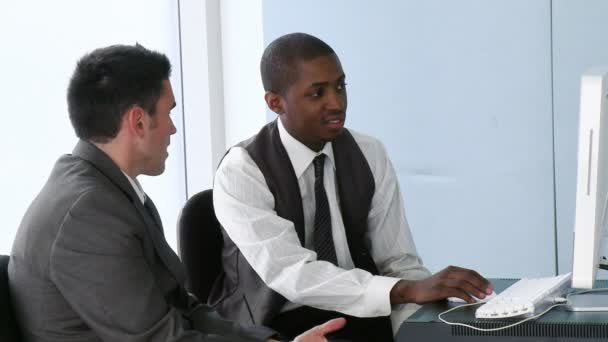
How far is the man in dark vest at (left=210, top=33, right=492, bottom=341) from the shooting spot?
2256 mm

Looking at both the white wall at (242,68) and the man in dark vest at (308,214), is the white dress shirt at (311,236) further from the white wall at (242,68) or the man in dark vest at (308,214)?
the white wall at (242,68)

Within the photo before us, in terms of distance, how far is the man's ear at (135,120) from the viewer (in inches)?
77.9

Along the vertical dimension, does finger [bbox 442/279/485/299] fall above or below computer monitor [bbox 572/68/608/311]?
below

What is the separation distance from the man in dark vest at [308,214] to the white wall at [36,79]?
107 centimetres

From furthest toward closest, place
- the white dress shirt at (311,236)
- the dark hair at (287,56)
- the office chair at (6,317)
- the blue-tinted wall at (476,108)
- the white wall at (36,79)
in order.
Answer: the blue-tinted wall at (476,108), the white wall at (36,79), the dark hair at (287,56), the white dress shirt at (311,236), the office chair at (6,317)

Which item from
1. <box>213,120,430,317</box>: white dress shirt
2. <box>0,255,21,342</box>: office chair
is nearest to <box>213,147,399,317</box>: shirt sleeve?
<box>213,120,430,317</box>: white dress shirt

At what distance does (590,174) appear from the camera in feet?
5.58

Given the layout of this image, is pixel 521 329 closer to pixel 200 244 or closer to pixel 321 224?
pixel 321 224

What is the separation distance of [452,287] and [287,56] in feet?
2.58

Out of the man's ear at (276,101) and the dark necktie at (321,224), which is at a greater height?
the man's ear at (276,101)

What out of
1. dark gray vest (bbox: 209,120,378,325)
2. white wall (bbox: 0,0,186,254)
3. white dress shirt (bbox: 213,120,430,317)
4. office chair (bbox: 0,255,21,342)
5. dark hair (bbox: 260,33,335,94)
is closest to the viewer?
office chair (bbox: 0,255,21,342)

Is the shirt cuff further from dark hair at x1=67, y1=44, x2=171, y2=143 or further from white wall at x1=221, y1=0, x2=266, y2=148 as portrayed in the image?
white wall at x1=221, y1=0, x2=266, y2=148

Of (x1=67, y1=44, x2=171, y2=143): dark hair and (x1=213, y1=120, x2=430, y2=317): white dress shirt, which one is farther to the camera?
(x1=213, y1=120, x2=430, y2=317): white dress shirt

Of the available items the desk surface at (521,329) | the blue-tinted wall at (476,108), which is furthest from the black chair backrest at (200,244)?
the blue-tinted wall at (476,108)
